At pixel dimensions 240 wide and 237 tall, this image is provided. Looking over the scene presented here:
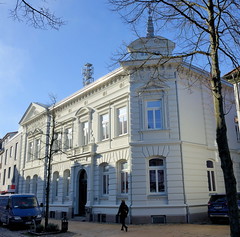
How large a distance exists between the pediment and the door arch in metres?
10.2

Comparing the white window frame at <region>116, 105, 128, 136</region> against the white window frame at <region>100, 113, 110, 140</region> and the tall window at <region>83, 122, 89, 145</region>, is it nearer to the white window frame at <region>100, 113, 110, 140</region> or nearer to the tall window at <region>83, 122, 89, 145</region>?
the white window frame at <region>100, 113, 110, 140</region>

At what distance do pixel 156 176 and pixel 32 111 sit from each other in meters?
20.5

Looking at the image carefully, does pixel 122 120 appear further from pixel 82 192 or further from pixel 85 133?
pixel 82 192

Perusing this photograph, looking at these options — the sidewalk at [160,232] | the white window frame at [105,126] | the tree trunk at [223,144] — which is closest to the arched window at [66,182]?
the white window frame at [105,126]

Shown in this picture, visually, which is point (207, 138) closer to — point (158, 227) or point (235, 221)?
point (158, 227)

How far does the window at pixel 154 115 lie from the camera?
18.8 m

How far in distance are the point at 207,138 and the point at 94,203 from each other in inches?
359

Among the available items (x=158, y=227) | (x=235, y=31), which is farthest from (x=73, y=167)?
(x=235, y=31)

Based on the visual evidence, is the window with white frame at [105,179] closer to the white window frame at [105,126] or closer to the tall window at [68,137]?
the white window frame at [105,126]

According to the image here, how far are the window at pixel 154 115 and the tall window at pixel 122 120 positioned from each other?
1880mm

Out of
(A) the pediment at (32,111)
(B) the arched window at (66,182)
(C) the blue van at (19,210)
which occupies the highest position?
(A) the pediment at (32,111)

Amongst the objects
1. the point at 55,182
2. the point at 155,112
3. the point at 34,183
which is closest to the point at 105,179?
the point at 155,112

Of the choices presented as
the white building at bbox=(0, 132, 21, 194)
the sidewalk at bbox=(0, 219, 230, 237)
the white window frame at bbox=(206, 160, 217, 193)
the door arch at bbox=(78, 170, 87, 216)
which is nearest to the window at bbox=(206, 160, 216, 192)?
the white window frame at bbox=(206, 160, 217, 193)

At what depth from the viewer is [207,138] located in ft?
65.6
